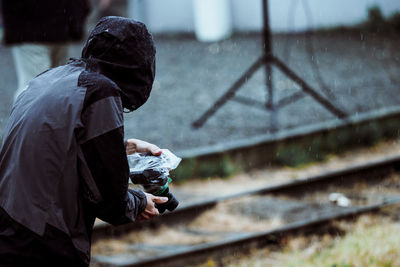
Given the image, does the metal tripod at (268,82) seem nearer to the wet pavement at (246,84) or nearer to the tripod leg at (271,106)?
the tripod leg at (271,106)

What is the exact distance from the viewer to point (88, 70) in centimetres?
272

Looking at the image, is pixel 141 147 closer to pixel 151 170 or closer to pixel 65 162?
pixel 151 170

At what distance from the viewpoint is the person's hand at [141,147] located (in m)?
3.17

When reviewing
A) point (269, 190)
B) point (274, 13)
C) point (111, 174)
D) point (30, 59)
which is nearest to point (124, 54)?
point (111, 174)

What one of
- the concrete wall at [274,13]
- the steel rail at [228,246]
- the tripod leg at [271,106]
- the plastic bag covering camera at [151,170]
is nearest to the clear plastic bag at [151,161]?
the plastic bag covering camera at [151,170]

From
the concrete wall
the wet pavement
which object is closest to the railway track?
the wet pavement

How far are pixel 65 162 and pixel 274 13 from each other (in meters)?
13.4

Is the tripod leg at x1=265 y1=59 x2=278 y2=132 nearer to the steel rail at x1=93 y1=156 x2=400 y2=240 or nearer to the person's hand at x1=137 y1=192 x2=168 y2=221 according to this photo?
the steel rail at x1=93 y1=156 x2=400 y2=240

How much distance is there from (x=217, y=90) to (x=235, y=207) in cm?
448

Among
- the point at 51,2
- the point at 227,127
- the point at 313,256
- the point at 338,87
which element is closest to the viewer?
the point at 313,256

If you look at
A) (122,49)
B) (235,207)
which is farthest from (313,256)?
(122,49)

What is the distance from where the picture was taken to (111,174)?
263 centimetres

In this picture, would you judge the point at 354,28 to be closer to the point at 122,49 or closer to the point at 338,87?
the point at 338,87

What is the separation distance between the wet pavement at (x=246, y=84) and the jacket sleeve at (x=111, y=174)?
4716 mm
